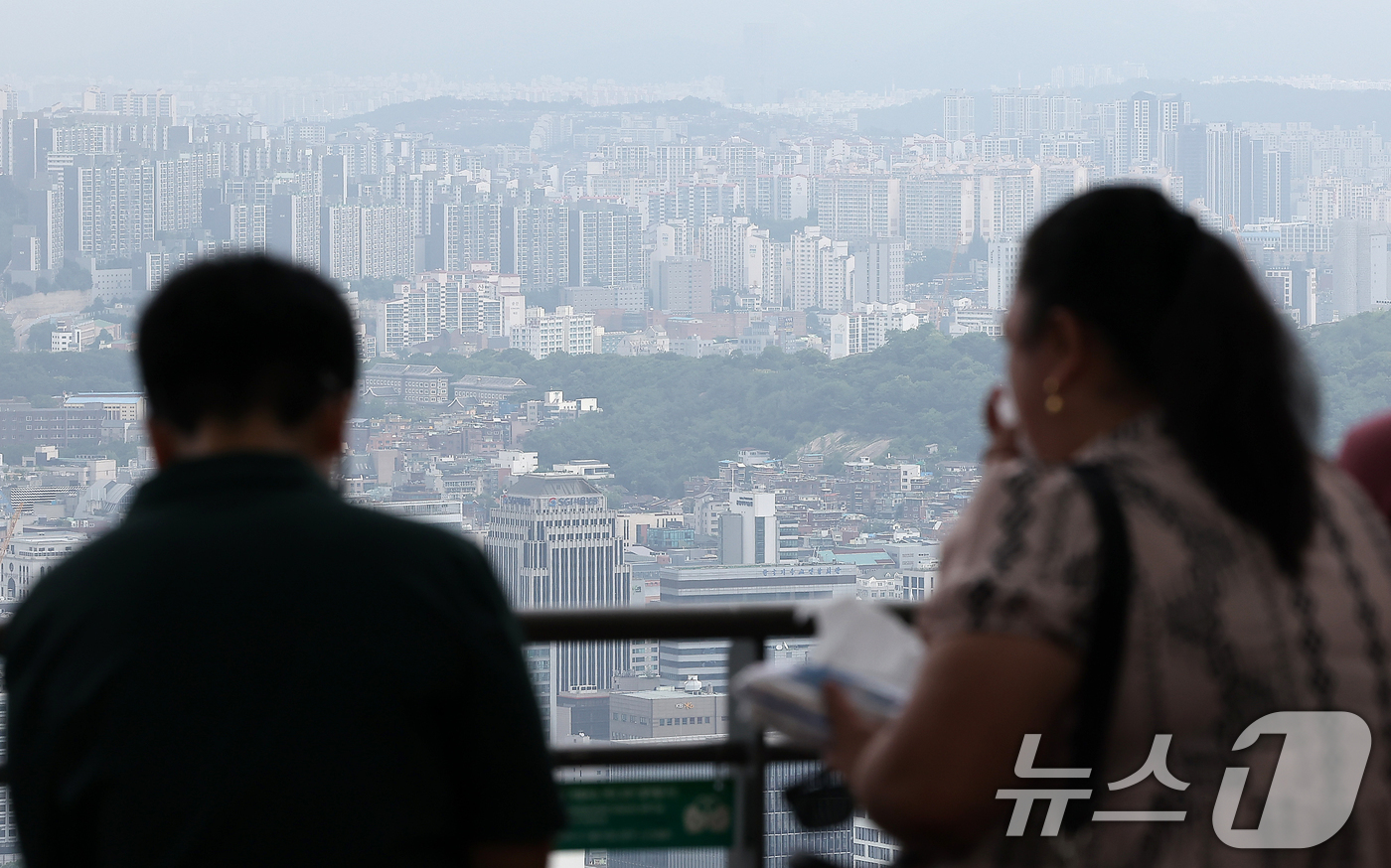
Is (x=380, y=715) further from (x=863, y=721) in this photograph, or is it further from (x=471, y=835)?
(x=863, y=721)

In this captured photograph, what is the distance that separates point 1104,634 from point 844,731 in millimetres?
215

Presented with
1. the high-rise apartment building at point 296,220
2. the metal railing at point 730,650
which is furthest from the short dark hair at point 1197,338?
the high-rise apartment building at point 296,220

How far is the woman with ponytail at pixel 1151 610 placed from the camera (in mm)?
860

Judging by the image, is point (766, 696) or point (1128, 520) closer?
point (1128, 520)

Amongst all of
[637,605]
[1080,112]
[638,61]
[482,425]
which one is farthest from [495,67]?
[637,605]

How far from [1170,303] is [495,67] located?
71603 mm

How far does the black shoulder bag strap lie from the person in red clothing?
0.51m

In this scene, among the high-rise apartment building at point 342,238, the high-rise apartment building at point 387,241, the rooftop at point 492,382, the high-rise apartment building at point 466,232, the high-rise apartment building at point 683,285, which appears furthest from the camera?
the high-rise apartment building at point 466,232

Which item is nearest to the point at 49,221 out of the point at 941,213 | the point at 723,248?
the point at 723,248

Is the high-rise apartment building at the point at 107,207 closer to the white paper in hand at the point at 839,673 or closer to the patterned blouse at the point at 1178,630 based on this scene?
the white paper in hand at the point at 839,673

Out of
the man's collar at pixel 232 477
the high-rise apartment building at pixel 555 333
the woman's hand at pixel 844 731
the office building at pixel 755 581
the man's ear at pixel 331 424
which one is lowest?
the office building at pixel 755 581

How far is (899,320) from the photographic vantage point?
155ft

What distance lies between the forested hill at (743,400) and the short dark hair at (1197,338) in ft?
120

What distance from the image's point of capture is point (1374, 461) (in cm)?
126
